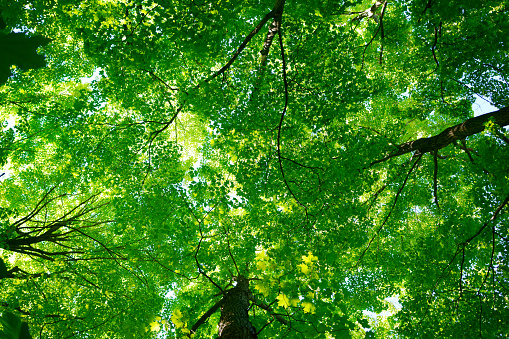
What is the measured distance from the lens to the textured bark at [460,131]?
5.48m

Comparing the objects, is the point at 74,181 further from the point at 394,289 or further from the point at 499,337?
the point at 499,337

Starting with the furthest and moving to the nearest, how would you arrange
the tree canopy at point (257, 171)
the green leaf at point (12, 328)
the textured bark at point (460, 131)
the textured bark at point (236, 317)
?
the tree canopy at point (257, 171) < the textured bark at point (460, 131) < the textured bark at point (236, 317) < the green leaf at point (12, 328)

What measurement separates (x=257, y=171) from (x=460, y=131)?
397 cm

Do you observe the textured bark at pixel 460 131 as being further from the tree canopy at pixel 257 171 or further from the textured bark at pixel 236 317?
the textured bark at pixel 236 317

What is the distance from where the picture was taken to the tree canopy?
5.65 m

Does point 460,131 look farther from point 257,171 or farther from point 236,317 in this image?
point 236,317

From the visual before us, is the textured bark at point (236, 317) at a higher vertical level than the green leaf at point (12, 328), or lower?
higher

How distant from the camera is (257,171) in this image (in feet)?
22.0

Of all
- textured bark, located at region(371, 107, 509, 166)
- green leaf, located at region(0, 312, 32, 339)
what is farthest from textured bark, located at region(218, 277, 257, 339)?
textured bark, located at region(371, 107, 509, 166)

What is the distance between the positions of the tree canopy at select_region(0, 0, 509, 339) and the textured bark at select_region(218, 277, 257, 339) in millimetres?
36

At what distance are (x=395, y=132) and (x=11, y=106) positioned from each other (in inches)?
462

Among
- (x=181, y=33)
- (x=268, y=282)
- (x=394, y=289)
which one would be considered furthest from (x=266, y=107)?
(x=394, y=289)

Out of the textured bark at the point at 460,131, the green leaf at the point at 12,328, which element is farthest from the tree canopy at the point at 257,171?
the green leaf at the point at 12,328

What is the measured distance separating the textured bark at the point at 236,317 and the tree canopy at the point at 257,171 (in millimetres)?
36
